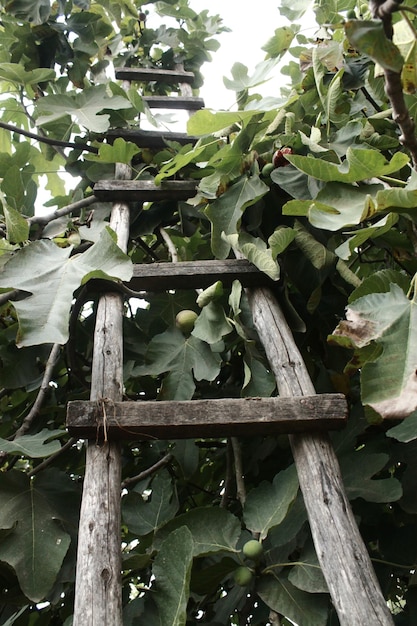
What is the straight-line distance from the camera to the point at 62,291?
1156mm

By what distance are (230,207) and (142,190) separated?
0.37 m

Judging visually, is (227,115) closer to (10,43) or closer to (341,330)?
(341,330)

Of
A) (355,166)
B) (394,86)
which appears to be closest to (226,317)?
(355,166)

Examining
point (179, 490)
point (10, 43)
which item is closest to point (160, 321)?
point (179, 490)

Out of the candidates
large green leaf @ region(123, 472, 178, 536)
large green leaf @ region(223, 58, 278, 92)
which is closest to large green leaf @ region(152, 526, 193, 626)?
large green leaf @ region(123, 472, 178, 536)

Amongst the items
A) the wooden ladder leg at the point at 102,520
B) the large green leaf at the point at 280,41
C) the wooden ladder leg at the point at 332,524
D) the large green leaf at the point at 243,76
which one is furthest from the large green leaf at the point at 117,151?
the wooden ladder leg at the point at 332,524

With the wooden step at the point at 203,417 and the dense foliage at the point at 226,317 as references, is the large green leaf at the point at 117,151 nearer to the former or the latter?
the dense foliage at the point at 226,317

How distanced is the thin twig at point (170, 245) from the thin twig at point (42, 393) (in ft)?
1.35

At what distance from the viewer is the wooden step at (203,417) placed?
1.04m

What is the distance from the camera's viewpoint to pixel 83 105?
1938 mm

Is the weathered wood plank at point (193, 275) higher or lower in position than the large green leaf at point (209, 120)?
lower

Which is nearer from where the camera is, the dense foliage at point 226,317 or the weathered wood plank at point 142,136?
the dense foliage at point 226,317

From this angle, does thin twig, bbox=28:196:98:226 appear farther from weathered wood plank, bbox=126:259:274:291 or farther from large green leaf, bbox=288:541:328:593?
large green leaf, bbox=288:541:328:593

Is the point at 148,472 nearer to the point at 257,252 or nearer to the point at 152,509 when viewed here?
the point at 152,509
